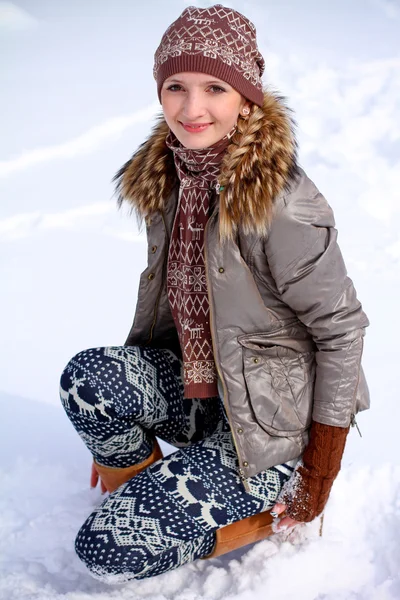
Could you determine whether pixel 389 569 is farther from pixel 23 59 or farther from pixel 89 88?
pixel 23 59

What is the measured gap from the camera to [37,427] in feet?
8.17

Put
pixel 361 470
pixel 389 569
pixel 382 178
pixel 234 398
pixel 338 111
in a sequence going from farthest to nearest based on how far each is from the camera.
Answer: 1. pixel 338 111
2. pixel 382 178
3. pixel 361 470
4. pixel 389 569
5. pixel 234 398

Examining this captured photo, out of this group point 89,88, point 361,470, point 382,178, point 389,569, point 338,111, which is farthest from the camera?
point 89,88

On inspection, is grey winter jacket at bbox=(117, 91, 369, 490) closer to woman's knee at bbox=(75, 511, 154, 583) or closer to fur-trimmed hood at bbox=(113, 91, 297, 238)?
fur-trimmed hood at bbox=(113, 91, 297, 238)

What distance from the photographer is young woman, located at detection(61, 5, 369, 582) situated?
1.50m

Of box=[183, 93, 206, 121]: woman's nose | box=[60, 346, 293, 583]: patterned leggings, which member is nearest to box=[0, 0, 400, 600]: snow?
box=[60, 346, 293, 583]: patterned leggings

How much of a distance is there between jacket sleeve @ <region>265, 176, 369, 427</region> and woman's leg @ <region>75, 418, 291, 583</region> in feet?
0.77

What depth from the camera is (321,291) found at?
151 centimetres

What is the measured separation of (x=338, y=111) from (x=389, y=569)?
3.48 m

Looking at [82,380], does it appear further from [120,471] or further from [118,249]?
[118,249]

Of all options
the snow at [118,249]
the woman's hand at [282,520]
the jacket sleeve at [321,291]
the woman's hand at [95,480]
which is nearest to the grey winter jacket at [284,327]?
the jacket sleeve at [321,291]

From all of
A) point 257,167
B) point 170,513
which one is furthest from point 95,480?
point 257,167

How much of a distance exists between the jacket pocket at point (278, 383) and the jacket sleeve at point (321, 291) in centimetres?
6

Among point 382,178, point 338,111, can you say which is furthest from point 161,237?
point 338,111
